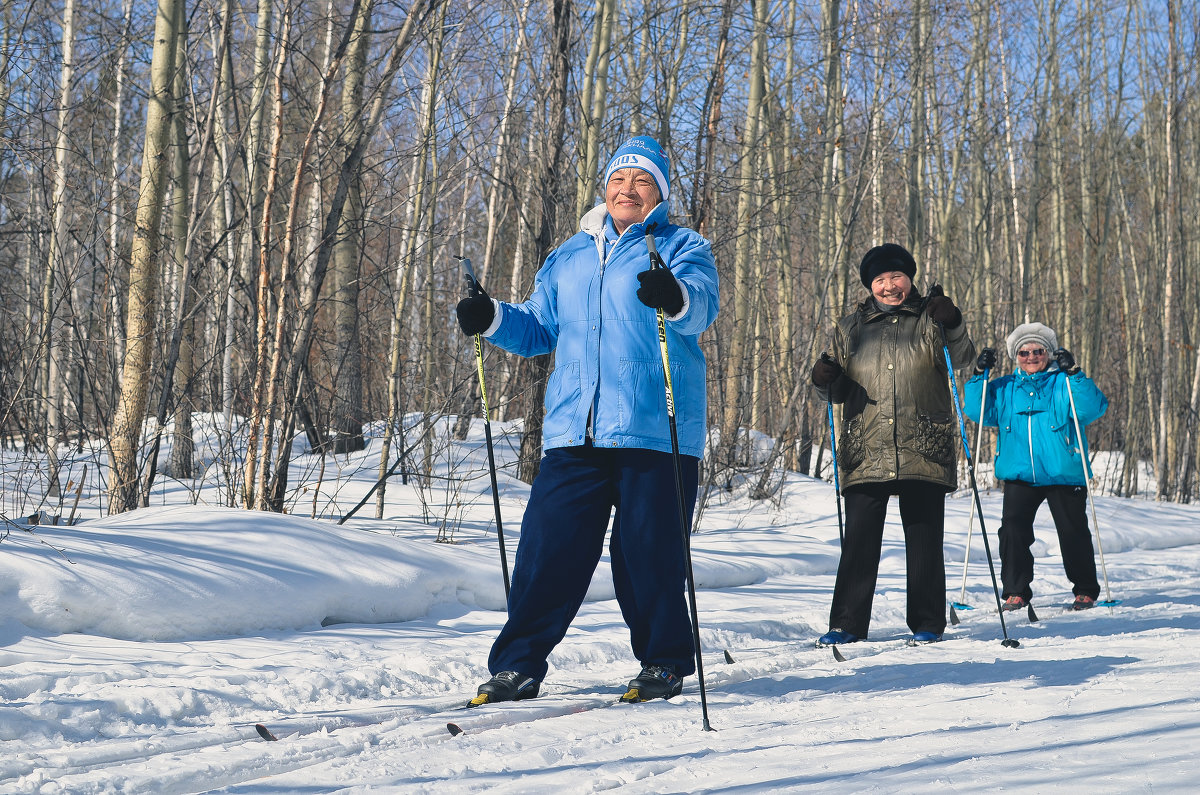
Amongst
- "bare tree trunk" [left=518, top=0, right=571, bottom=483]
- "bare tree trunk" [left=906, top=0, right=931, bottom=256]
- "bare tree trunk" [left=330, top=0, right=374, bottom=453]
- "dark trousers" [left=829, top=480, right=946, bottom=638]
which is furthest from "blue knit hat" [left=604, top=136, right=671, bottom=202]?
"bare tree trunk" [left=906, top=0, right=931, bottom=256]

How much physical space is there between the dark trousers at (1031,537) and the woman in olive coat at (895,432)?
1.92 metres

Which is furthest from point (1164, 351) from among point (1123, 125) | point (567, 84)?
point (567, 84)

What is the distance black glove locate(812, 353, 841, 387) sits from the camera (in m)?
5.45

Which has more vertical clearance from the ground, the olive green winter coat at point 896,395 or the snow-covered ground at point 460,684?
the olive green winter coat at point 896,395

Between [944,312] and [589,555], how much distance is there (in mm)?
2429

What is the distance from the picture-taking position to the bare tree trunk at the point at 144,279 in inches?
277

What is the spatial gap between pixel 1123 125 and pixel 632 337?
69.3 ft

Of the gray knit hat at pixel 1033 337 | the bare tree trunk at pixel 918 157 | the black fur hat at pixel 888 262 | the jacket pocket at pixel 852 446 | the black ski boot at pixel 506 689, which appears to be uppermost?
the bare tree trunk at pixel 918 157

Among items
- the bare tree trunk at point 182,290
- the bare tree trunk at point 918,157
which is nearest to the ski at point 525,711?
the bare tree trunk at point 182,290

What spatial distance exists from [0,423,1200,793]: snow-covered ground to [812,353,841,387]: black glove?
4.21 feet

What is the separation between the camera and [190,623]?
14.6 feet

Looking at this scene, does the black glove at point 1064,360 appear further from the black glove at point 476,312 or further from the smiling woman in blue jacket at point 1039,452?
the black glove at point 476,312

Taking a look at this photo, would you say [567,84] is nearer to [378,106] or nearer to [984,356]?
[378,106]

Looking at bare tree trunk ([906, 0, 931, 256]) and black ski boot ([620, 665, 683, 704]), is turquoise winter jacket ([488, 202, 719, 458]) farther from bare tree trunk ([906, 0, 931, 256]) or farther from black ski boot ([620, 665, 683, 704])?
bare tree trunk ([906, 0, 931, 256])
